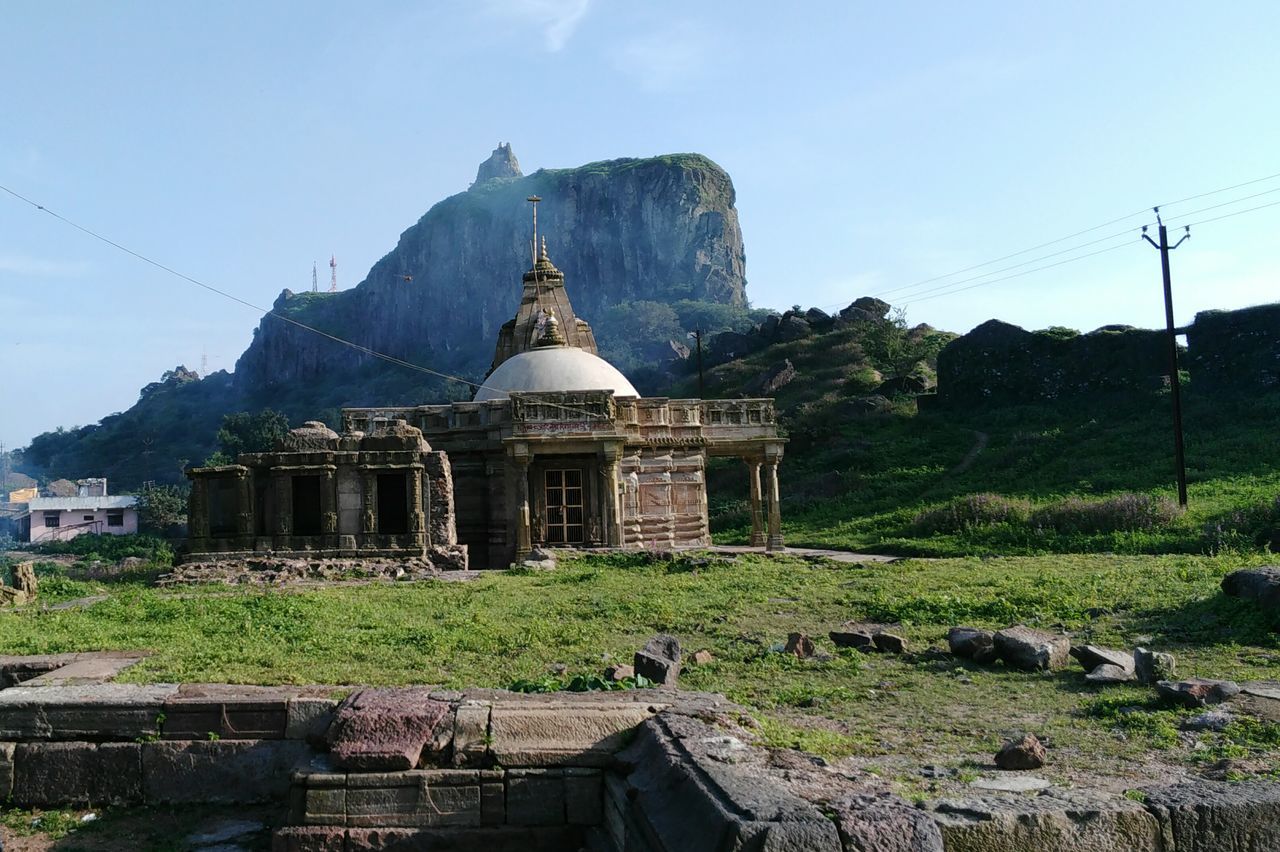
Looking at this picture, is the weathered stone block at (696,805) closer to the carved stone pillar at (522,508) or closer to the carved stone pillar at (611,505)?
the carved stone pillar at (522,508)

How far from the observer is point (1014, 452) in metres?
36.4

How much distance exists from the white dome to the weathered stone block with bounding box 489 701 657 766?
21.3m

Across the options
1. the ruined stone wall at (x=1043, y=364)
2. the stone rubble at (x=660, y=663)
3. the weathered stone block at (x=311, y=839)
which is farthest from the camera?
the ruined stone wall at (x=1043, y=364)

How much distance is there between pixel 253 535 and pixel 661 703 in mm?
15652

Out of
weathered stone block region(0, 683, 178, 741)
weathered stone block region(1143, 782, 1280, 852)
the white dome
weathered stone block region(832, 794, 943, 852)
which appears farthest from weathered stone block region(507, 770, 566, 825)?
the white dome

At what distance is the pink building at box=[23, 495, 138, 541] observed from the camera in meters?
58.6

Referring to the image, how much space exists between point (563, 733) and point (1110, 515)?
64.6 ft

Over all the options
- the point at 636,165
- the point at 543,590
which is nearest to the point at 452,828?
the point at 543,590

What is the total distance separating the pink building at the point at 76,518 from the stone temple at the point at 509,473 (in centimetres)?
3892

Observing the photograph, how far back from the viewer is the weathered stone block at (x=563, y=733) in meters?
5.43

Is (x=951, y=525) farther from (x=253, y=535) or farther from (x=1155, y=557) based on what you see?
(x=253, y=535)

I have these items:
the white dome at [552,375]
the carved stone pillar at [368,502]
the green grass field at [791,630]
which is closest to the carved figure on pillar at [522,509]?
the white dome at [552,375]

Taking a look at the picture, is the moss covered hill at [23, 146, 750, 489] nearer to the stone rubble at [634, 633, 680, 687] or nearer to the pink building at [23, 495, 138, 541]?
the pink building at [23, 495, 138, 541]

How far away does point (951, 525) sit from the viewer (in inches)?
992
